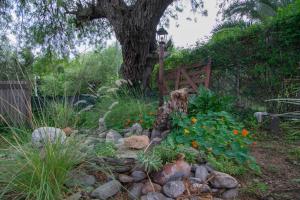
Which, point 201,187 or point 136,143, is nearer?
point 201,187

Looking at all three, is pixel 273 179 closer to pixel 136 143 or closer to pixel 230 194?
pixel 230 194

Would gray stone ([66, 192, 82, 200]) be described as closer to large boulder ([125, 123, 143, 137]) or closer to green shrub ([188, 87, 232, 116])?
large boulder ([125, 123, 143, 137])

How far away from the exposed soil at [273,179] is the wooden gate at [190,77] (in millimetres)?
3035

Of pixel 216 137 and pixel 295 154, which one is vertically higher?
pixel 216 137

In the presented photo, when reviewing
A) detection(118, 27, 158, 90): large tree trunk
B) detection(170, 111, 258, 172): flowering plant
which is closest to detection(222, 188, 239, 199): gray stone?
detection(170, 111, 258, 172): flowering plant

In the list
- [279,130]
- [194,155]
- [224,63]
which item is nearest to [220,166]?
[194,155]

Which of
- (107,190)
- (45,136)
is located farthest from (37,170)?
(107,190)

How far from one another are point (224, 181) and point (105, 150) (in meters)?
1.08

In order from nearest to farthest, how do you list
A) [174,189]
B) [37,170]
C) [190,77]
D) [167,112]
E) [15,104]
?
[37,170] → [174,189] → [167,112] → [15,104] → [190,77]

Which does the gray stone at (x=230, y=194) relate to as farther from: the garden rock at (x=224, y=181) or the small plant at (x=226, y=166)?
the small plant at (x=226, y=166)

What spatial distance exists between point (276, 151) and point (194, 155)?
1.42m

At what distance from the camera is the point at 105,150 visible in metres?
2.86

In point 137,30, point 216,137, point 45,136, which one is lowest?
point 216,137

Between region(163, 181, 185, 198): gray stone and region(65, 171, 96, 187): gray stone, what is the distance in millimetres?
618
